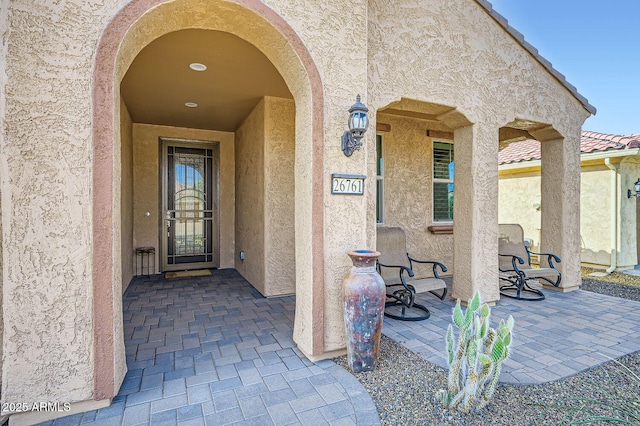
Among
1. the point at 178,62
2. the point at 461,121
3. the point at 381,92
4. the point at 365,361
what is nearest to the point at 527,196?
the point at 461,121

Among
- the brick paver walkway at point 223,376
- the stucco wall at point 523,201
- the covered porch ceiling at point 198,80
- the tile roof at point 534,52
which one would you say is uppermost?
the tile roof at point 534,52

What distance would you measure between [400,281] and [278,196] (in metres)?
2.40

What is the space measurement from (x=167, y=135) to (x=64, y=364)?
5.79 meters

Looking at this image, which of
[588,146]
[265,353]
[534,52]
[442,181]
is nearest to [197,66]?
[265,353]

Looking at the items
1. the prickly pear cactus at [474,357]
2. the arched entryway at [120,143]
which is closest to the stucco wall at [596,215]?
the prickly pear cactus at [474,357]

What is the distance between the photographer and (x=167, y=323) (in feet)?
13.5

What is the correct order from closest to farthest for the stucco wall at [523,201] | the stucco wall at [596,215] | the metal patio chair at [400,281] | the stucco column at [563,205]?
the metal patio chair at [400,281]
the stucco column at [563,205]
the stucco wall at [596,215]
the stucco wall at [523,201]

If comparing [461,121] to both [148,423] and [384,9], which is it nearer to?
[384,9]

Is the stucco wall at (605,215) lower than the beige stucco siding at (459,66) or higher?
lower

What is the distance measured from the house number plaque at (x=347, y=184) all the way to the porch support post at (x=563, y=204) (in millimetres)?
4554

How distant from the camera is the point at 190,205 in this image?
7.48 meters

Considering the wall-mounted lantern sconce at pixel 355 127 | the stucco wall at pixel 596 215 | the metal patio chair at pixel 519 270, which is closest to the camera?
the wall-mounted lantern sconce at pixel 355 127

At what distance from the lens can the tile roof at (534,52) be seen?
489cm

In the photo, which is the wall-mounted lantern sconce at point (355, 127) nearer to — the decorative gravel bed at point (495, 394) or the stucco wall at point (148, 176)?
the decorative gravel bed at point (495, 394)
